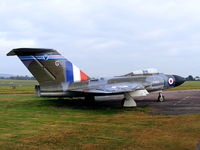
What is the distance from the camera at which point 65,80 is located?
16.8 metres

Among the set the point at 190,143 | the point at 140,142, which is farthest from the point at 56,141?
the point at 190,143

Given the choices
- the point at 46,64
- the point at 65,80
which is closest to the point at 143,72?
the point at 65,80

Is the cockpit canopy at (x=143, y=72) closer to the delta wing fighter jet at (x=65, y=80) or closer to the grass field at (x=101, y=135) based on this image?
the delta wing fighter jet at (x=65, y=80)

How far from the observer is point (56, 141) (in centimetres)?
736

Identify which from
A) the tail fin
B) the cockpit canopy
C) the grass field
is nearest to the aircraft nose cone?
the cockpit canopy

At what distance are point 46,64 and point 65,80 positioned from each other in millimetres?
1764

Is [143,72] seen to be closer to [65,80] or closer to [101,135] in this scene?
[65,80]

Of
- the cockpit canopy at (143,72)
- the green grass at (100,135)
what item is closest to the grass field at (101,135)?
the green grass at (100,135)

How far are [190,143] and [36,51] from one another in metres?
11.6

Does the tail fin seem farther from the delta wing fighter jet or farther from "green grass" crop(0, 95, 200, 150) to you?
"green grass" crop(0, 95, 200, 150)

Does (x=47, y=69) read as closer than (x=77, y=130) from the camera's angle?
No

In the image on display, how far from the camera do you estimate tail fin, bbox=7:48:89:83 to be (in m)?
15.7

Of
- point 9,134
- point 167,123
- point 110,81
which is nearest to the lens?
point 9,134

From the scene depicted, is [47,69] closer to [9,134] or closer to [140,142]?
[9,134]
